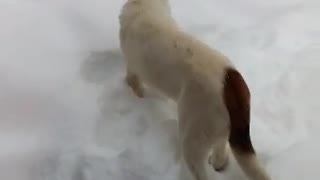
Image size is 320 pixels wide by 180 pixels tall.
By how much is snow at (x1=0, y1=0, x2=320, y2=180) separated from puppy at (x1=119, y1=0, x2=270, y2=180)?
0.40 ft

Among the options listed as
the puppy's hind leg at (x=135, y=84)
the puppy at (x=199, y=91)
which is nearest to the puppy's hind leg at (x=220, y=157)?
the puppy at (x=199, y=91)

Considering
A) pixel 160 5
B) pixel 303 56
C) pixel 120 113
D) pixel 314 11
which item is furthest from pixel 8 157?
pixel 314 11

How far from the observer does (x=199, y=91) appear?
3.27 ft

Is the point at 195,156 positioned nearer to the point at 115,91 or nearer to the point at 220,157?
the point at 220,157

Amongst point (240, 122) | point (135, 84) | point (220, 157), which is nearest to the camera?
point (240, 122)

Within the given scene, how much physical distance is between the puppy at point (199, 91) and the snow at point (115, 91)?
0.40 feet

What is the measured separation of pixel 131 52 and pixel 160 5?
4.6 inches

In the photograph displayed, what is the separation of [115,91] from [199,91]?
14.4 inches

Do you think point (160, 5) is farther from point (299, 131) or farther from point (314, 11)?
point (314, 11)

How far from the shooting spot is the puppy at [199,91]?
98 centimetres

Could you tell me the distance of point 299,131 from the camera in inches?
48.7

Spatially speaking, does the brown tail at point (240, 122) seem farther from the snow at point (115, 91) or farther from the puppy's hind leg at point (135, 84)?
the puppy's hind leg at point (135, 84)

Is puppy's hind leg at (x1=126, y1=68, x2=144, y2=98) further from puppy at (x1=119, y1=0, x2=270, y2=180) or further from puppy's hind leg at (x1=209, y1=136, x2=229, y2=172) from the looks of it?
puppy's hind leg at (x1=209, y1=136, x2=229, y2=172)

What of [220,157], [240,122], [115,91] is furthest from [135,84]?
[240,122]
